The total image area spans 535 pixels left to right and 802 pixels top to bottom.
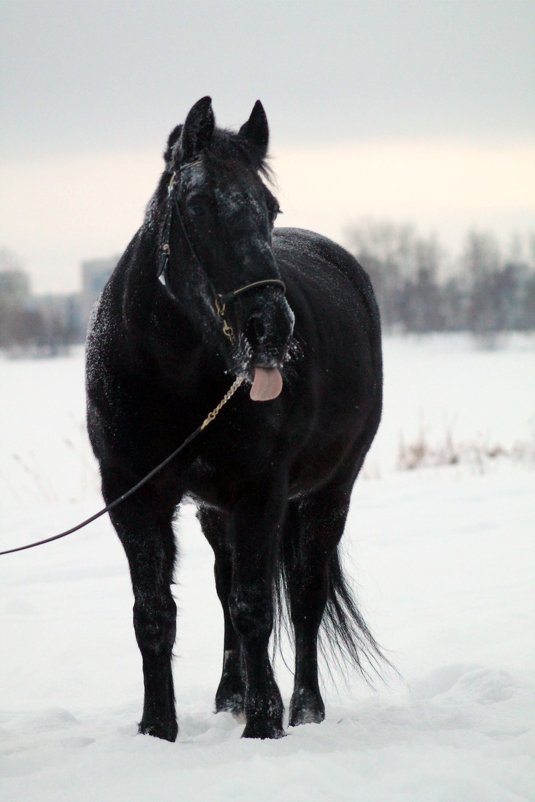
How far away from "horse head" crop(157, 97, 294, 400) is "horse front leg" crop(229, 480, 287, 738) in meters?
0.66

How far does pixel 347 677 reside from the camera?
505 cm

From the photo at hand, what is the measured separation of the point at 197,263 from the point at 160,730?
1.73 m

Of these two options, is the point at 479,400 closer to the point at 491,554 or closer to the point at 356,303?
the point at 491,554

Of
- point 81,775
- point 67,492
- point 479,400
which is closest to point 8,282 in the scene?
point 479,400

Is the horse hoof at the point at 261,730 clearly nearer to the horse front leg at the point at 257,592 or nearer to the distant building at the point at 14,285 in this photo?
the horse front leg at the point at 257,592

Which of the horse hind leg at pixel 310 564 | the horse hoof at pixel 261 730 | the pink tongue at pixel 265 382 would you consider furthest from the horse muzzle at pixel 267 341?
the horse hind leg at pixel 310 564

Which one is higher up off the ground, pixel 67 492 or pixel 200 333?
pixel 200 333

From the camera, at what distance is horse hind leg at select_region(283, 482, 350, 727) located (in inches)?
177

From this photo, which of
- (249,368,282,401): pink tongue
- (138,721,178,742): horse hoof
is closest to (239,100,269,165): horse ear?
(249,368,282,401): pink tongue

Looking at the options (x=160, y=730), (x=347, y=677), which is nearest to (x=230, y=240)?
(x=160, y=730)

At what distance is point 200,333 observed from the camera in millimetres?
3410

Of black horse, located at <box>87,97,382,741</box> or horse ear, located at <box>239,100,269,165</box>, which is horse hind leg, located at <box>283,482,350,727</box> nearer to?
black horse, located at <box>87,97,382,741</box>

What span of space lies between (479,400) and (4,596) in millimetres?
18984

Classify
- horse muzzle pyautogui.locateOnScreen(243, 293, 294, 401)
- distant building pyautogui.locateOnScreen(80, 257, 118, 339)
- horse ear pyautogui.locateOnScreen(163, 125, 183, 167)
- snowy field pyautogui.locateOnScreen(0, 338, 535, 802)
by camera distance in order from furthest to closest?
distant building pyautogui.locateOnScreen(80, 257, 118, 339) < horse ear pyautogui.locateOnScreen(163, 125, 183, 167) < horse muzzle pyautogui.locateOnScreen(243, 293, 294, 401) < snowy field pyautogui.locateOnScreen(0, 338, 535, 802)
